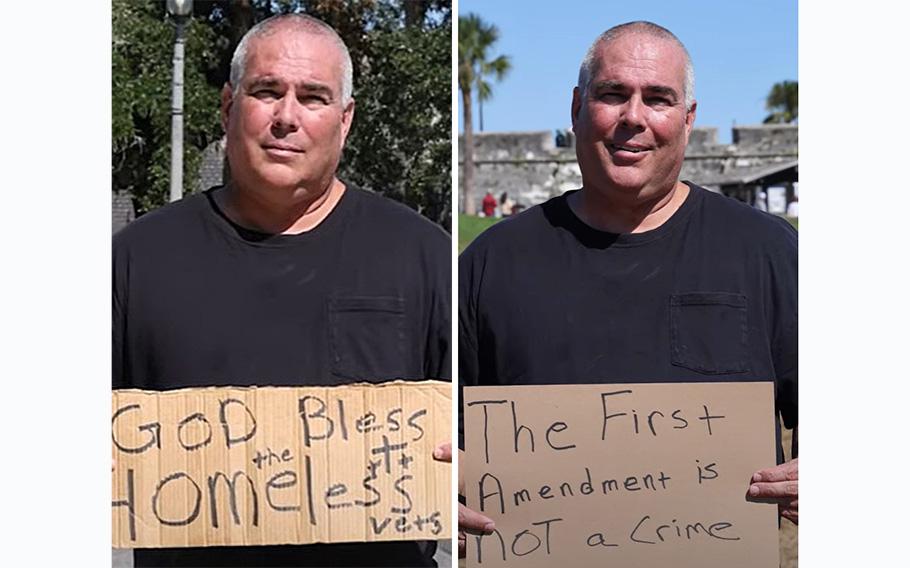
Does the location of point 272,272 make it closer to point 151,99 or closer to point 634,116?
point 151,99

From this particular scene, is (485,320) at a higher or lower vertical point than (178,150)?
lower

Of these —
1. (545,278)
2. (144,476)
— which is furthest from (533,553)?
(144,476)

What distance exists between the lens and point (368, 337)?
159 inches

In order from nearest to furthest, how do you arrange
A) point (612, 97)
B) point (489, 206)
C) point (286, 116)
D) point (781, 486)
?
1. point (286, 116)
2. point (612, 97)
3. point (781, 486)
4. point (489, 206)

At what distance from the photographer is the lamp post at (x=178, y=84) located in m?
4.04

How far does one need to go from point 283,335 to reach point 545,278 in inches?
35.0

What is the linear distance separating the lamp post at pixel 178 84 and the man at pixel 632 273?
39.2 inches

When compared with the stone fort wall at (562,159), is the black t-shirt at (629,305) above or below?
below

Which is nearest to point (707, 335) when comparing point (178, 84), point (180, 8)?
point (178, 84)

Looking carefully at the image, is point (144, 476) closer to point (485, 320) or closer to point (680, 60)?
point (485, 320)

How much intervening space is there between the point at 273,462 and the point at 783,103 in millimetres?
2149

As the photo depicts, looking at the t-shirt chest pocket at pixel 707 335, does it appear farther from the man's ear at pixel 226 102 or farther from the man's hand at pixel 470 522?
the man's ear at pixel 226 102

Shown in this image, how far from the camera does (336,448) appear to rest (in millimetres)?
4051

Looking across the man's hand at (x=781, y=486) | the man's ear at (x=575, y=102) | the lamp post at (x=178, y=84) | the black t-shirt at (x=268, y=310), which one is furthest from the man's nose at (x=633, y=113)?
the lamp post at (x=178, y=84)
